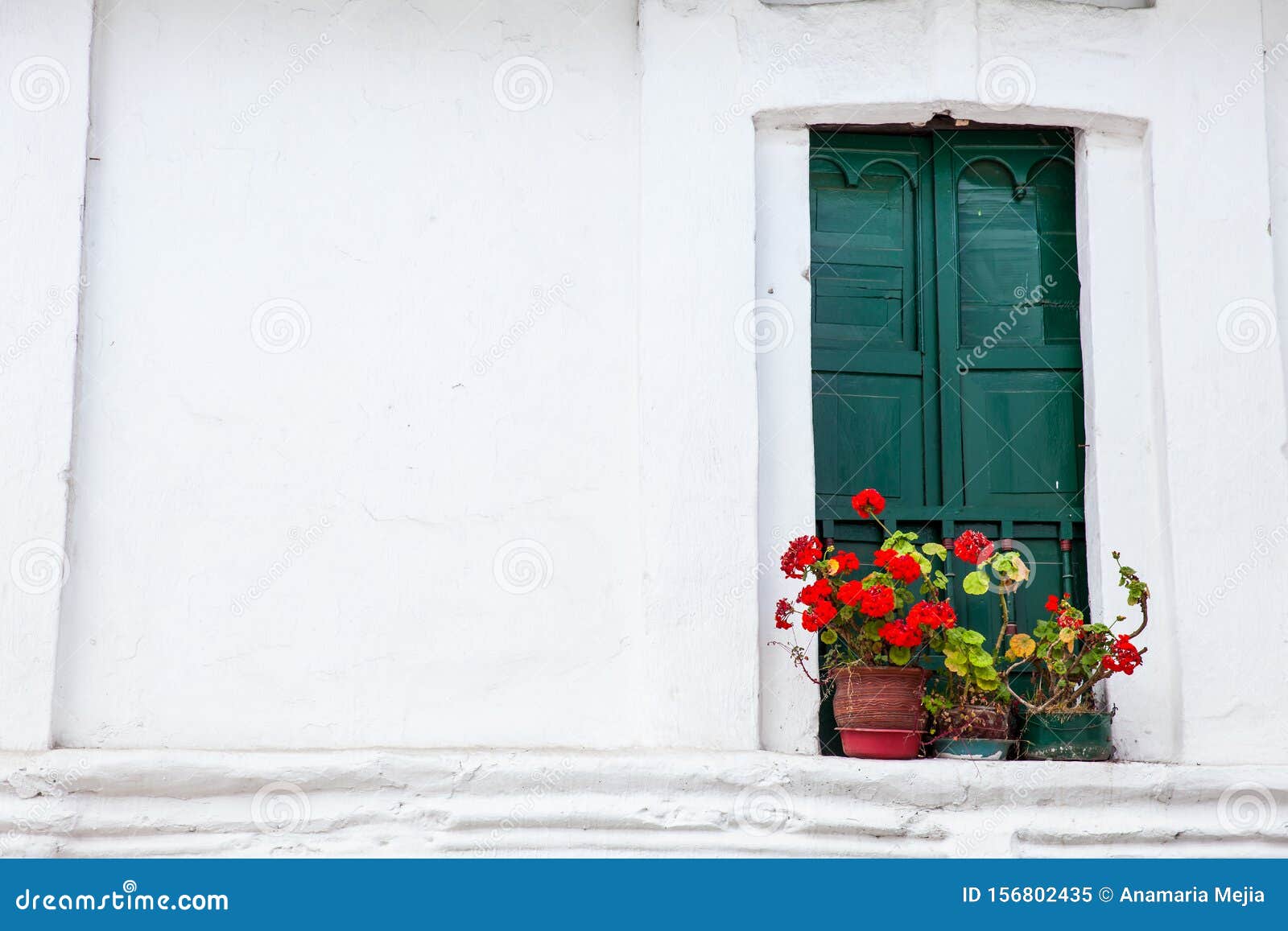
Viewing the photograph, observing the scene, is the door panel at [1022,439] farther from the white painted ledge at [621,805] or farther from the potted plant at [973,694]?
the white painted ledge at [621,805]

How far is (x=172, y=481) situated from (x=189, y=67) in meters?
1.29

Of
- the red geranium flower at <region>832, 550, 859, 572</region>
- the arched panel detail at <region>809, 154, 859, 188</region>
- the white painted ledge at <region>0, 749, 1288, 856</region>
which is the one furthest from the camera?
the arched panel detail at <region>809, 154, 859, 188</region>

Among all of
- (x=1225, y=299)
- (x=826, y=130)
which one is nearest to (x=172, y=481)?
(x=826, y=130)

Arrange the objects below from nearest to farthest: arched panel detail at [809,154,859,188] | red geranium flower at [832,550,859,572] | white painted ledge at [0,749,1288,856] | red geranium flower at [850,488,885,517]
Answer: white painted ledge at [0,749,1288,856] → red geranium flower at [832,550,859,572] → red geranium flower at [850,488,885,517] → arched panel detail at [809,154,859,188]

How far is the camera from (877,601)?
192 inches

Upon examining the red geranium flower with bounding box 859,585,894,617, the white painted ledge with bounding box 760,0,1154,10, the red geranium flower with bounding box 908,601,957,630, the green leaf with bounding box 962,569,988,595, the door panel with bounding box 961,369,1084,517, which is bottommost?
the red geranium flower with bounding box 908,601,957,630

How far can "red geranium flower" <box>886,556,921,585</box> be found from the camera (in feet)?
16.2

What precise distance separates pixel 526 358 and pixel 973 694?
5.39 feet

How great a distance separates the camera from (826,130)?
18.5ft

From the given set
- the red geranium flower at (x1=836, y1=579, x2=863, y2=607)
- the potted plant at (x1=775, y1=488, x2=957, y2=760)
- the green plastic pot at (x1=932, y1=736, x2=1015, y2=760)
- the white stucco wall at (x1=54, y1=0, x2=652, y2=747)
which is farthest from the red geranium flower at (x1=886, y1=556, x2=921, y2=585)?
the white stucco wall at (x1=54, y1=0, x2=652, y2=747)

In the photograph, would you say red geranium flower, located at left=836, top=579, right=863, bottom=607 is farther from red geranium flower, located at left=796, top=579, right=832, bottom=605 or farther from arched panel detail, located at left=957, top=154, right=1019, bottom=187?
arched panel detail, located at left=957, top=154, right=1019, bottom=187

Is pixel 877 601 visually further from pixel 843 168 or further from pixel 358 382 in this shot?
pixel 358 382

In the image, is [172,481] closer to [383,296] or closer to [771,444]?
[383,296]

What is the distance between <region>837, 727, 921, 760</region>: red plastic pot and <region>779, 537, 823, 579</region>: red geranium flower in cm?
47
